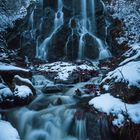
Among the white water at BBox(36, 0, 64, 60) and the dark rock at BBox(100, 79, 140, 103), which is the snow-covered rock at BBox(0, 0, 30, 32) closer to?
the white water at BBox(36, 0, 64, 60)

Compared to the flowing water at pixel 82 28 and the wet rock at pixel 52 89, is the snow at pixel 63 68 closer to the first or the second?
the wet rock at pixel 52 89

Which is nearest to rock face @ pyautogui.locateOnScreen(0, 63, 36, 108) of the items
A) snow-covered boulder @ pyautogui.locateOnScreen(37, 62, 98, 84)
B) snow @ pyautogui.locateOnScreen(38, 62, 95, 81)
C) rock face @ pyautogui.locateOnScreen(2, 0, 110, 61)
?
snow-covered boulder @ pyautogui.locateOnScreen(37, 62, 98, 84)

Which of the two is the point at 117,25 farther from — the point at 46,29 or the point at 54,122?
the point at 54,122

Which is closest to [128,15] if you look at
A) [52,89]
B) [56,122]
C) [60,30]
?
[60,30]

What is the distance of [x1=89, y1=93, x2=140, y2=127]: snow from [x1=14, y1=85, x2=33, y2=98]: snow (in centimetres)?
219

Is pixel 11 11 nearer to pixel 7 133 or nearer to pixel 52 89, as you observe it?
pixel 52 89

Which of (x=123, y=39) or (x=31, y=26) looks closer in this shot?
(x=123, y=39)

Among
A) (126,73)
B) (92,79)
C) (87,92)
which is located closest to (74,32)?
(92,79)

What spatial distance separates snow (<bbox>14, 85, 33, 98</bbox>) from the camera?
7.83 metres

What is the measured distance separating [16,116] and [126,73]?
10.2 feet

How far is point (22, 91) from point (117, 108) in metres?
3.10

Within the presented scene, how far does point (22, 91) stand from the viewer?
7.94 m

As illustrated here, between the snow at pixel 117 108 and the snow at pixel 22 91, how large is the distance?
2191 millimetres

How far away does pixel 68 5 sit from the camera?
53.2 feet
